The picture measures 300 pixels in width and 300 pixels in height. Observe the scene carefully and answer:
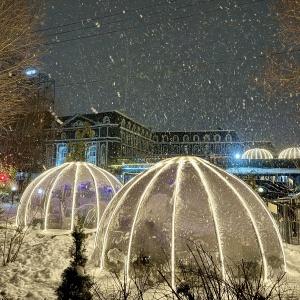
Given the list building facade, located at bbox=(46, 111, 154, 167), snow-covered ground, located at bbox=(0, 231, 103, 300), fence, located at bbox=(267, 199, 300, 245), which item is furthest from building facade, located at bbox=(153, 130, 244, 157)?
snow-covered ground, located at bbox=(0, 231, 103, 300)

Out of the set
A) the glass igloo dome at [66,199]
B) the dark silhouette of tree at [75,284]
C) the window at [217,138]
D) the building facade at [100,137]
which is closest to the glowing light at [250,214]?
the dark silhouette of tree at [75,284]

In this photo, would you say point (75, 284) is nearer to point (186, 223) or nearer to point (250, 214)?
point (186, 223)

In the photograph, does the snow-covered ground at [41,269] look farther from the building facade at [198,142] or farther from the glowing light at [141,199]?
the building facade at [198,142]

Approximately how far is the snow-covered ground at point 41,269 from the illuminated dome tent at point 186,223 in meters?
0.73

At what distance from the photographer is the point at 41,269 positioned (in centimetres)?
814

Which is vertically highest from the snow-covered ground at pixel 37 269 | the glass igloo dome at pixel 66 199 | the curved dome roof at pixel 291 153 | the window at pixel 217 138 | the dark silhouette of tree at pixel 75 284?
the window at pixel 217 138

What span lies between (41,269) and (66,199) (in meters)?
6.00

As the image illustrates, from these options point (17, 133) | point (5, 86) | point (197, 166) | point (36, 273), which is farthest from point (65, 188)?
point (17, 133)

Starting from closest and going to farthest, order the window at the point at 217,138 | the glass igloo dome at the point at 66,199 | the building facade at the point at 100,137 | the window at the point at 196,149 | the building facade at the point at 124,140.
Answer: the glass igloo dome at the point at 66,199, the building facade at the point at 124,140, the building facade at the point at 100,137, the window at the point at 217,138, the window at the point at 196,149

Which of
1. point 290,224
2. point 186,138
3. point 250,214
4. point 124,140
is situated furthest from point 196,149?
point 250,214

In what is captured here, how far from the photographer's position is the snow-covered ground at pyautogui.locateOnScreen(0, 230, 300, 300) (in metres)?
6.53

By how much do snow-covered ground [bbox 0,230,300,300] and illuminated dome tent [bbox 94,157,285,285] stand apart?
2.39 ft

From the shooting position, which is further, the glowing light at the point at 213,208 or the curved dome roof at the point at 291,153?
the curved dome roof at the point at 291,153

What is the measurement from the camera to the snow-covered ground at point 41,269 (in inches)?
257
